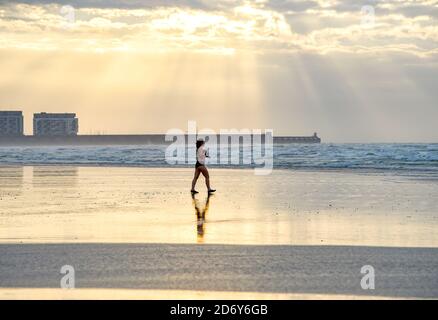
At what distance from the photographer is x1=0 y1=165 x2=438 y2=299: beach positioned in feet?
28.8

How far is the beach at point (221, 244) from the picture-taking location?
28.8 feet

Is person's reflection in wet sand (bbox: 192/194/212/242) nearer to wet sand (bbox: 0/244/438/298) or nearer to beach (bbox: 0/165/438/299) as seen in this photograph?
beach (bbox: 0/165/438/299)

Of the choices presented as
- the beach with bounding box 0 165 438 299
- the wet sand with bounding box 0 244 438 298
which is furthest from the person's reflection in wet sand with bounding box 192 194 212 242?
the wet sand with bounding box 0 244 438 298

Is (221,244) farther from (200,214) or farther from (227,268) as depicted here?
(200,214)

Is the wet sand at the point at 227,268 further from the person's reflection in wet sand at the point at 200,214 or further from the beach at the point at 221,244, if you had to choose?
the person's reflection in wet sand at the point at 200,214

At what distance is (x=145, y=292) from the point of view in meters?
8.46

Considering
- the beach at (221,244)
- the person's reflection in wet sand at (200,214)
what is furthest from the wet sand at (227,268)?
the person's reflection in wet sand at (200,214)

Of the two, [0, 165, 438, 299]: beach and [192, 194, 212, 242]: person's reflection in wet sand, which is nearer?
[0, 165, 438, 299]: beach

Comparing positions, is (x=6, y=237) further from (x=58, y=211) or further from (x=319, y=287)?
(x=319, y=287)

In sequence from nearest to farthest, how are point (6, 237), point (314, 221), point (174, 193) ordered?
point (6, 237) → point (314, 221) → point (174, 193)

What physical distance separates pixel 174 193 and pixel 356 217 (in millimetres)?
8435
